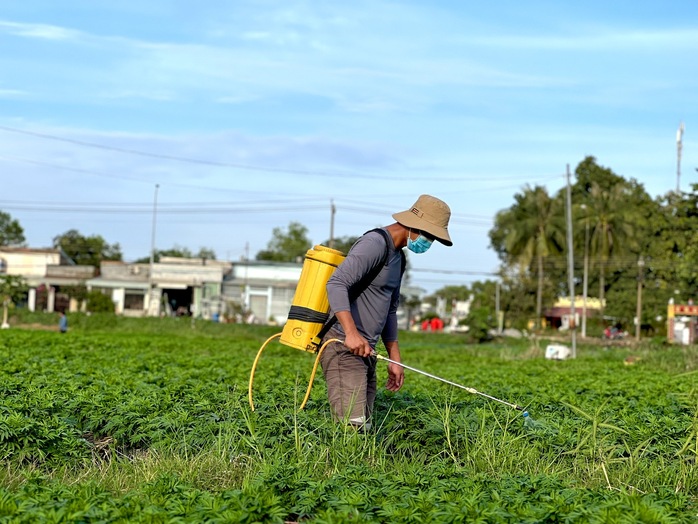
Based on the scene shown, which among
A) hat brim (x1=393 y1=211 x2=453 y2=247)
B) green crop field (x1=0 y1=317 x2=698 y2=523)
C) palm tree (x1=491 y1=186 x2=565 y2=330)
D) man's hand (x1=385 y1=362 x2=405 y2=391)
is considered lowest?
green crop field (x1=0 y1=317 x2=698 y2=523)

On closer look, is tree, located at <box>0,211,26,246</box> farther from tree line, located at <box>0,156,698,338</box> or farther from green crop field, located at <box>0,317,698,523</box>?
green crop field, located at <box>0,317,698,523</box>

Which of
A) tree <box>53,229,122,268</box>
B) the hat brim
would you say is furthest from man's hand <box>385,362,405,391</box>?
tree <box>53,229,122,268</box>

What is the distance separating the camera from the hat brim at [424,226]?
763 centimetres

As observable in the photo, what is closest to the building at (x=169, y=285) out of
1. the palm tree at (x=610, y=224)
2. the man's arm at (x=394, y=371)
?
the palm tree at (x=610, y=224)

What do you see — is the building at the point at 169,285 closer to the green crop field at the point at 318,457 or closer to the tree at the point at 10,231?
the tree at the point at 10,231

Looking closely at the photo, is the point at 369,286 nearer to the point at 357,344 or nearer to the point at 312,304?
the point at 312,304

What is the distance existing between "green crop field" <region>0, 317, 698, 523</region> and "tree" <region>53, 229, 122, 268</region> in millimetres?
96596

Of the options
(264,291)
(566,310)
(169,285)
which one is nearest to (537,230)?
(566,310)

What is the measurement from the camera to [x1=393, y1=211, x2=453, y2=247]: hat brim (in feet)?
25.0

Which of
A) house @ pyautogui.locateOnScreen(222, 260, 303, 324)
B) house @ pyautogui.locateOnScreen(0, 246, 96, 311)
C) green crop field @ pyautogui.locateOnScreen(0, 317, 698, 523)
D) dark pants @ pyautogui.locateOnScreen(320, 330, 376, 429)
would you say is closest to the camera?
green crop field @ pyautogui.locateOnScreen(0, 317, 698, 523)

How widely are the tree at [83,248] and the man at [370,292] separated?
328 feet

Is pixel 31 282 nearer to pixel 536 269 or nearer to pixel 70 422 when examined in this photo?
pixel 536 269

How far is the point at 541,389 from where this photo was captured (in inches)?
508

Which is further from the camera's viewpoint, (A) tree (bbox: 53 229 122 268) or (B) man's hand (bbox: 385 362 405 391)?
(A) tree (bbox: 53 229 122 268)
